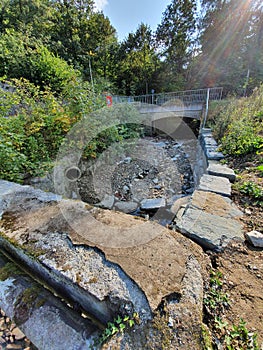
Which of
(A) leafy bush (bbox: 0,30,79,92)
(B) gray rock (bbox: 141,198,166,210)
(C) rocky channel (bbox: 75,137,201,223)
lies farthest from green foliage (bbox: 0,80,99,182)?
(A) leafy bush (bbox: 0,30,79,92)

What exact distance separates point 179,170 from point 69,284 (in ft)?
12.0

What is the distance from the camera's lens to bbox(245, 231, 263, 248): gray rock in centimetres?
101

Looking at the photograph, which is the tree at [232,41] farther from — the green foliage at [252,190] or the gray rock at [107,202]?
the gray rock at [107,202]

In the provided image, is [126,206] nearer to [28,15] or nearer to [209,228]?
[209,228]

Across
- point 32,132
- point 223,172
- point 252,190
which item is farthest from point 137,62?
point 252,190

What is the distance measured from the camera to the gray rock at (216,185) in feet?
5.23

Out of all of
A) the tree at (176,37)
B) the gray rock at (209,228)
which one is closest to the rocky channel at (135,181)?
the gray rock at (209,228)

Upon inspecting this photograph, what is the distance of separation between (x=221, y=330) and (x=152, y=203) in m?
2.11

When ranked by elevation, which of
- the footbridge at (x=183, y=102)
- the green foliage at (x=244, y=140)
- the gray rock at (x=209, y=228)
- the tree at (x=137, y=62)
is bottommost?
the gray rock at (x=209, y=228)

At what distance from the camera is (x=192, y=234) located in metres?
1.02

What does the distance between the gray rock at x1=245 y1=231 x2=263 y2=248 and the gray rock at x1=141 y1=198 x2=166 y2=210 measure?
5.14 ft

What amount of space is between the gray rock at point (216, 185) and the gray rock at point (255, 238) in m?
0.53

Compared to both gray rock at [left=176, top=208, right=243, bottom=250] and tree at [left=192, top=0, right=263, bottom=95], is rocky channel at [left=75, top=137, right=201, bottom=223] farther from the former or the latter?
tree at [left=192, top=0, right=263, bottom=95]

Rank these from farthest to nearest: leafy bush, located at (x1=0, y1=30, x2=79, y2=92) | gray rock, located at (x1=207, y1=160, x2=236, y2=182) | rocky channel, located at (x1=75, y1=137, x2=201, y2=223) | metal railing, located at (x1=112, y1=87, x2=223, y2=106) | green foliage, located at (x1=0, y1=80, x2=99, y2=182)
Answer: metal railing, located at (x1=112, y1=87, x2=223, y2=106)
leafy bush, located at (x1=0, y1=30, x2=79, y2=92)
rocky channel, located at (x1=75, y1=137, x2=201, y2=223)
gray rock, located at (x1=207, y1=160, x2=236, y2=182)
green foliage, located at (x1=0, y1=80, x2=99, y2=182)
